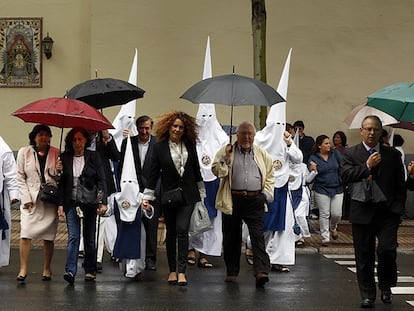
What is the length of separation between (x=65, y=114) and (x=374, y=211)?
3368mm

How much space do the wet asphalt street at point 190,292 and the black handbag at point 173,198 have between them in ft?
3.00

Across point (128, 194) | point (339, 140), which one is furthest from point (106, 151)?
point (339, 140)

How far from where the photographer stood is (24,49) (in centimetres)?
1784

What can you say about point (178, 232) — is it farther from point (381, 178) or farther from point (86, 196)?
point (381, 178)

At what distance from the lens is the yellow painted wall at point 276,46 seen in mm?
17312

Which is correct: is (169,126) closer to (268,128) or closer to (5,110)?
(268,128)

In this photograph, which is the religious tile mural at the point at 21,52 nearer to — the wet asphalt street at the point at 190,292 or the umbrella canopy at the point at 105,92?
the wet asphalt street at the point at 190,292

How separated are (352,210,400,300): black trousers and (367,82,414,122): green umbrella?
968 mm

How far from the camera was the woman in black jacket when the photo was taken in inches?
Result: 378

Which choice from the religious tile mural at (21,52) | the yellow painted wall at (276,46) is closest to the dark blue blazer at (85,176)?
the yellow painted wall at (276,46)

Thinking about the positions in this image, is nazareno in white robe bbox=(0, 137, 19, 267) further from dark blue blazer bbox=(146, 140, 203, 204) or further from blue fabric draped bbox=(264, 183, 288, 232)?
blue fabric draped bbox=(264, 183, 288, 232)

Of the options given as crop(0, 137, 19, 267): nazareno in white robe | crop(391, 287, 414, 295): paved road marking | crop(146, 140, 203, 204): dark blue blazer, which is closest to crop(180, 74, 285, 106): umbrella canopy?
crop(146, 140, 203, 204): dark blue blazer

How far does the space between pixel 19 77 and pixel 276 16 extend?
5.35m

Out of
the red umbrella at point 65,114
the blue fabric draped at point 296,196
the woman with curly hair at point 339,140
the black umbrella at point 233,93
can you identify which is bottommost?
the blue fabric draped at point 296,196
